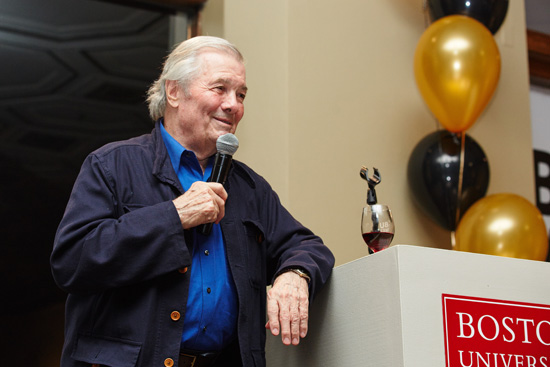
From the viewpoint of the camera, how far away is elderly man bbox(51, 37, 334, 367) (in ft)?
4.65

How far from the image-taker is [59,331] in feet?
8.00

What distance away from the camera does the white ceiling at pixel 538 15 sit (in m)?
4.23

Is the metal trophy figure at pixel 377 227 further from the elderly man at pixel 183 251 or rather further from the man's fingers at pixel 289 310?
the man's fingers at pixel 289 310

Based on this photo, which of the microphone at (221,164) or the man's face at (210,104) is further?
the man's face at (210,104)

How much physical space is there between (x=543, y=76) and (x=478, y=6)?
1.43m

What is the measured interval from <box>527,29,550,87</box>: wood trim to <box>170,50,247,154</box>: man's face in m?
2.83

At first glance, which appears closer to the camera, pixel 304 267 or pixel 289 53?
pixel 304 267

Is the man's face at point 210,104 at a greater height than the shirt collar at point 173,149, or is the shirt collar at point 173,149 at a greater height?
the man's face at point 210,104

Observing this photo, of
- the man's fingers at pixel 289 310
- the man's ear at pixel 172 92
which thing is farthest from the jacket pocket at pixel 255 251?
the man's ear at pixel 172 92

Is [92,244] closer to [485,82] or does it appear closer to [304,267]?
[304,267]

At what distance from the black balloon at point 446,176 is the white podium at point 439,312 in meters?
1.33

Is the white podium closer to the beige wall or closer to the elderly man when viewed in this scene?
the elderly man

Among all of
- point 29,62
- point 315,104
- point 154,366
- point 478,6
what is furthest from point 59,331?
point 478,6

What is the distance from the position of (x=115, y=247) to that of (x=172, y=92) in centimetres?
58
